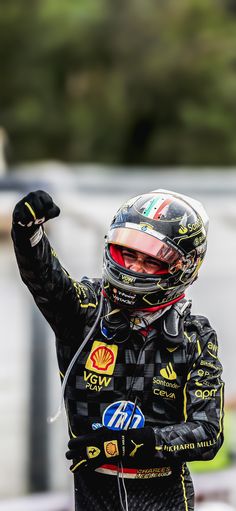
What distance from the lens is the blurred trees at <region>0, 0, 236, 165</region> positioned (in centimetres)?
3039

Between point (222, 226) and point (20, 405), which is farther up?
point (222, 226)

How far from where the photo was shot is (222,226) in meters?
6.36

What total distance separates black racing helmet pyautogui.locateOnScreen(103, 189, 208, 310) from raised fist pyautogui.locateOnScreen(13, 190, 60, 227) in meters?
0.36

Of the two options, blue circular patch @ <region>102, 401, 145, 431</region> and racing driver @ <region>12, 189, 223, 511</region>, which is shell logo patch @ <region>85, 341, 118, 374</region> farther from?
blue circular patch @ <region>102, 401, 145, 431</region>

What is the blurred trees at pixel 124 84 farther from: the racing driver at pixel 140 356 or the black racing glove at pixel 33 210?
the black racing glove at pixel 33 210

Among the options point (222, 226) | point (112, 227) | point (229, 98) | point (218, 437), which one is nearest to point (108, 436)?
point (218, 437)

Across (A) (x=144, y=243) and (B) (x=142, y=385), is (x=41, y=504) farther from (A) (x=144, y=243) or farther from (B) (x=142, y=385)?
(A) (x=144, y=243)

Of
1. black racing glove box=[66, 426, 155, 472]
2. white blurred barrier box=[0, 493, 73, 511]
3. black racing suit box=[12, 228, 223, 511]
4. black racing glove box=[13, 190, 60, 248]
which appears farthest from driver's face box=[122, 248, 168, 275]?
white blurred barrier box=[0, 493, 73, 511]

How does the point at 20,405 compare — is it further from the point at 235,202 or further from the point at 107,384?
the point at 107,384

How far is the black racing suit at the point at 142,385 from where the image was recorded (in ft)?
10.2

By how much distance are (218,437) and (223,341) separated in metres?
3.04

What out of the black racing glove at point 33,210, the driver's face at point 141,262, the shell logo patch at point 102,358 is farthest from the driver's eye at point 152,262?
the black racing glove at point 33,210

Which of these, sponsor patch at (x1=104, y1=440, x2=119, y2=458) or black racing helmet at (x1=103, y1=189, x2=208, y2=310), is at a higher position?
black racing helmet at (x1=103, y1=189, x2=208, y2=310)

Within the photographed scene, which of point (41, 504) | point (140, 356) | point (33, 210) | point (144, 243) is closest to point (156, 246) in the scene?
point (144, 243)
